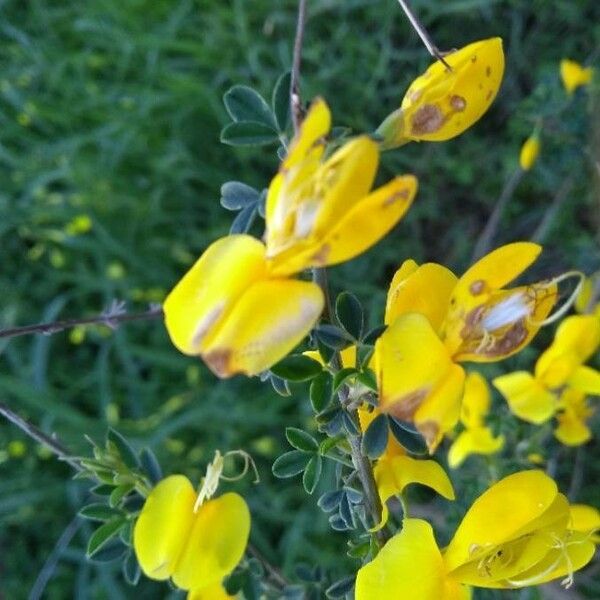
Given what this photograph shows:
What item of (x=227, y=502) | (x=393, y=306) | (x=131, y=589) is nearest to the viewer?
(x=393, y=306)

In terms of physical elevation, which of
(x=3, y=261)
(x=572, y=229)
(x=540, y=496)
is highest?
(x=540, y=496)

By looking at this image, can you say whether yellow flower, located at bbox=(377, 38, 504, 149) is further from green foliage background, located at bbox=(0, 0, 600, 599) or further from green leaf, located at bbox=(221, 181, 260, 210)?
green foliage background, located at bbox=(0, 0, 600, 599)

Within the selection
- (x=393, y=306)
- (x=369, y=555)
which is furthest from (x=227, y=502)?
(x=393, y=306)

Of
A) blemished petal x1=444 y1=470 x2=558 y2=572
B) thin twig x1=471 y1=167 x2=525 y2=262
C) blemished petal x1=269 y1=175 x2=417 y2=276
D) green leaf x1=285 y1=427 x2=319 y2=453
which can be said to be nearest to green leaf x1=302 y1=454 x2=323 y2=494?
green leaf x1=285 y1=427 x2=319 y2=453

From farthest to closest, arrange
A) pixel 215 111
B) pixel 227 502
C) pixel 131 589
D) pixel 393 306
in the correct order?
pixel 215 111 → pixel 131 589 → pixel 227 502 → pixel 393 306

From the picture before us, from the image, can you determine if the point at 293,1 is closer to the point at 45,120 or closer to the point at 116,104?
the point at 116,104

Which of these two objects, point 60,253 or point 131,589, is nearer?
point 131,589

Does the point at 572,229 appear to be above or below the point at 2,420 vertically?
above
